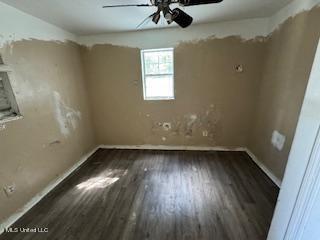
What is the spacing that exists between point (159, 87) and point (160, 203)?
7.14 feet

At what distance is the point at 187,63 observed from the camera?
3074 mm

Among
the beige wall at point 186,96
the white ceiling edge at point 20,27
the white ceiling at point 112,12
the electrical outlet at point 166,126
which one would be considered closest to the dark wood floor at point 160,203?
the beige wall at point 186,96

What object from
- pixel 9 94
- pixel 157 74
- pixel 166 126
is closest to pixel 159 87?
pixel 157 74

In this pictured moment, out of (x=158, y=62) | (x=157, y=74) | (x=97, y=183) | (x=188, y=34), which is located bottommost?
(x=97, y=183)

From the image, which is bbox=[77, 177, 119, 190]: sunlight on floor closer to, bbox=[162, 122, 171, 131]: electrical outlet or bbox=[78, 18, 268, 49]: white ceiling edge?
bbox=[162, 122, 171, 131]: electrical outlet

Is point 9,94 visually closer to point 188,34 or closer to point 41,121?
point 41,121

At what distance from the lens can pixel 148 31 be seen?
10.00 feet

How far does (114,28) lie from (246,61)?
7.95ft

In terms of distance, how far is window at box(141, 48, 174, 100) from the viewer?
3.21 meters

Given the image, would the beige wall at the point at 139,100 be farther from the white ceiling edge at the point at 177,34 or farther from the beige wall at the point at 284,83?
the white ceiling edge at the point at 177,34

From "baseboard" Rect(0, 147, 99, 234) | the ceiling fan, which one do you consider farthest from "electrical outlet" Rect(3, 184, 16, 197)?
the ceiling fan

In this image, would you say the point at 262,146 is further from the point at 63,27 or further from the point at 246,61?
the point at 63,27

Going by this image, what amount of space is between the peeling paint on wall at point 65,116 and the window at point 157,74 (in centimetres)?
140

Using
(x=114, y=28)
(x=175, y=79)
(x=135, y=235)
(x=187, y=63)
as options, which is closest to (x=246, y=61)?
(x=187, y=63)
